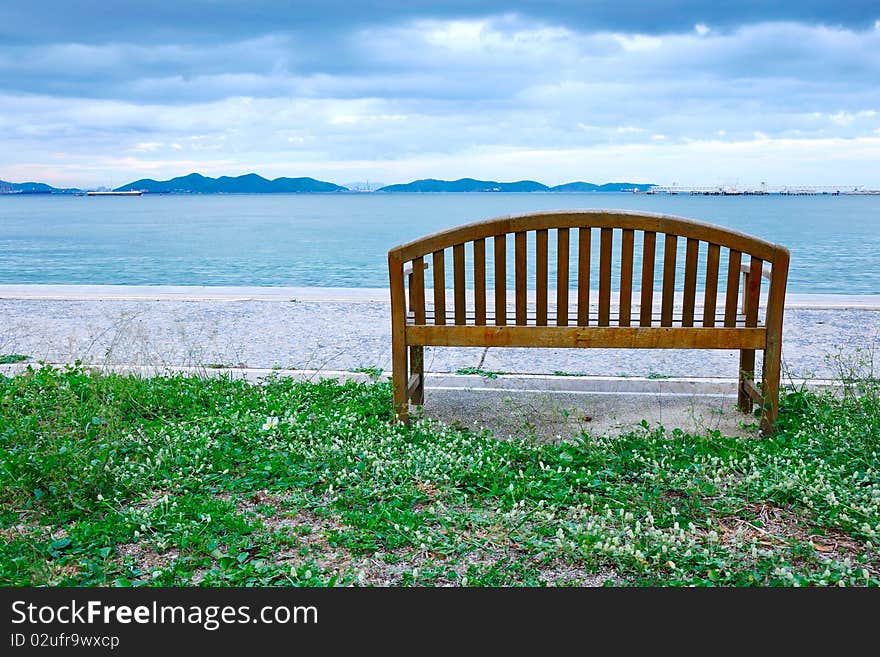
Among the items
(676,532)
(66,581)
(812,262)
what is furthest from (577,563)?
(812,262)

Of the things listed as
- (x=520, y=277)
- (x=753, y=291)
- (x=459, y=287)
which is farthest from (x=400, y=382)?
(x=753, y=291)

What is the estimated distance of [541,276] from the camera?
178 inches

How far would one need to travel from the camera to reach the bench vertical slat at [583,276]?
4340 millimetres

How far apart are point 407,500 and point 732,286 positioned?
2.06 m

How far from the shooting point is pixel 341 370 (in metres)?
6.23

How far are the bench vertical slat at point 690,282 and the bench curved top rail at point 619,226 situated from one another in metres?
0.07

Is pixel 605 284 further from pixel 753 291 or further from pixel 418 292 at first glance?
pixel 418 292

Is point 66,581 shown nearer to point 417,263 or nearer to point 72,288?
point 417,263

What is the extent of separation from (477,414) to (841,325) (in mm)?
4739

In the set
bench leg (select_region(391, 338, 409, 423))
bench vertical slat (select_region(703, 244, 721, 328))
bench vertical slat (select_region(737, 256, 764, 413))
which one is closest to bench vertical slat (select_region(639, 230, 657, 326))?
bench vertical slat (select_region(703, 244, 721, 328))

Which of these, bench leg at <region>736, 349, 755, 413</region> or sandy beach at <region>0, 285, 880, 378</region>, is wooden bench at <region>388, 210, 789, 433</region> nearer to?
bench leg at <region>736, 349, 755, 413</region>

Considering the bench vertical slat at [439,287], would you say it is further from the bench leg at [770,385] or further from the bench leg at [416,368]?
the bench leg at [770,385]

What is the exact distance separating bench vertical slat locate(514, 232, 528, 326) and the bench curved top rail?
0.24 feet

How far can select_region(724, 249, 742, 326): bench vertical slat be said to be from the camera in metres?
4.39
